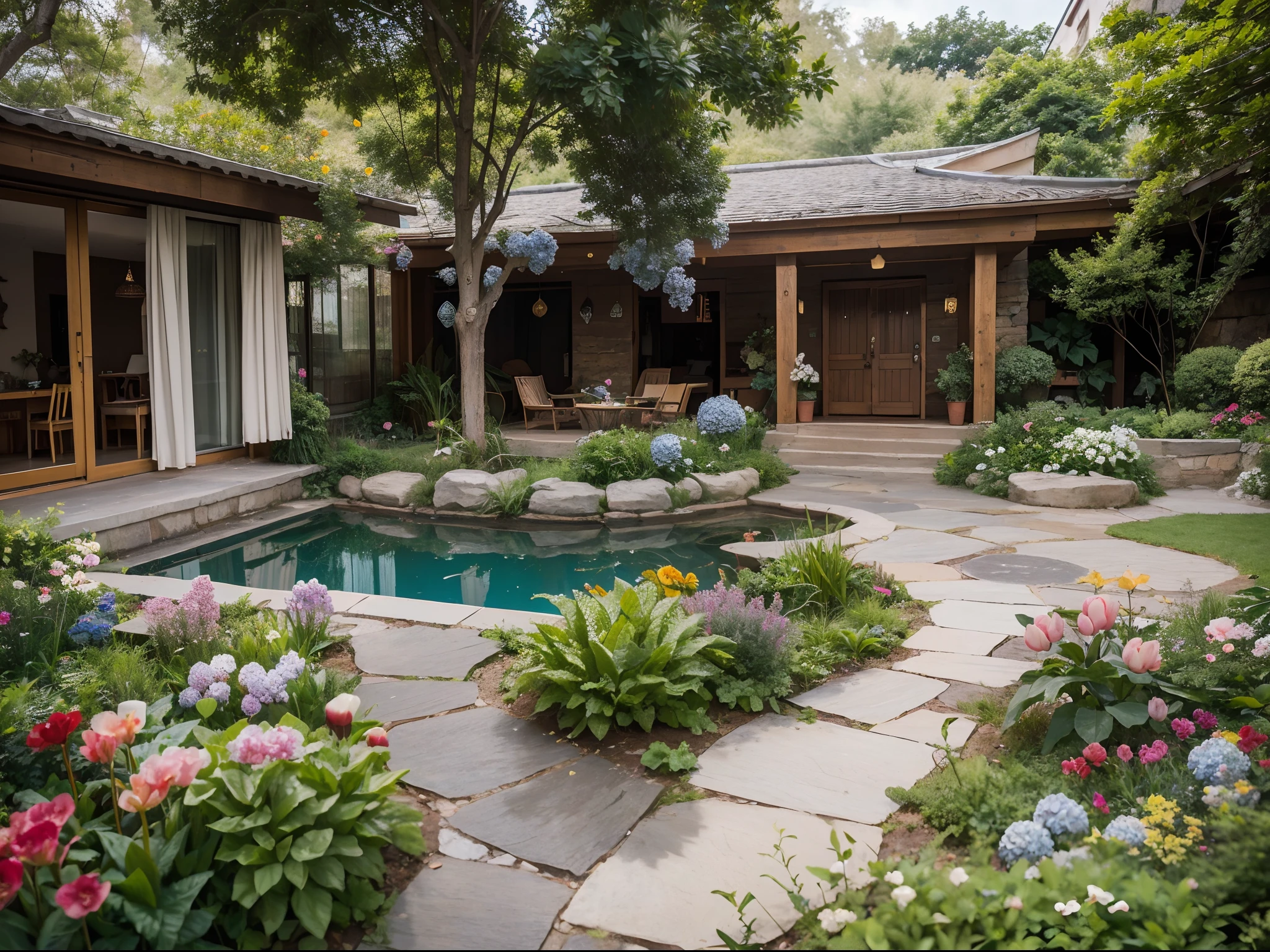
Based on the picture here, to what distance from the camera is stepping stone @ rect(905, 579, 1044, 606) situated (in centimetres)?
438

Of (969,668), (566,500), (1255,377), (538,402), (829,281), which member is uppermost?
(829,281)

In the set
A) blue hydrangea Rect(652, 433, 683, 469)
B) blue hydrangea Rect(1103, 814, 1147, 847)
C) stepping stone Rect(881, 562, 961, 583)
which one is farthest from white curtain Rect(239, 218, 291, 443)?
blue hydrangea Rect(1103, 814, 1147, 847)

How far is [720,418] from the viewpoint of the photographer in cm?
944

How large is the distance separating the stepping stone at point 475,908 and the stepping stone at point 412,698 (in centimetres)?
94

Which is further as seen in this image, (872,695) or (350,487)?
(350,487)

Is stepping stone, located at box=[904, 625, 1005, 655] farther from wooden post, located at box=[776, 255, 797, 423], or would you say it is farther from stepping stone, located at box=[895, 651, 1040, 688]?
wooden post, located at box=[776, 255, 797, 423]

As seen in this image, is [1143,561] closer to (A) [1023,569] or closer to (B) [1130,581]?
(A) [1023,569]

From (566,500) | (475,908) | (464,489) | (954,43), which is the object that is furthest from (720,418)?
(954,43)

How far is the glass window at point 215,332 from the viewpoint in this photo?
8672 mm

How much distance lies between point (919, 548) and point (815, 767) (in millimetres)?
3272

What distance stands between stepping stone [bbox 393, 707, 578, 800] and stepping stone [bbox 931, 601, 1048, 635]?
80.0 inches

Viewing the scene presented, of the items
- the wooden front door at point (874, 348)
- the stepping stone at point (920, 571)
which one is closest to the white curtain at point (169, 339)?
the stepping stone at point (920, 571)

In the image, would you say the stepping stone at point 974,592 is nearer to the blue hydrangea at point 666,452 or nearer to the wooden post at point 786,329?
the blue hydrangea at point 666,452

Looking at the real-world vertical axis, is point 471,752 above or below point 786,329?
below
